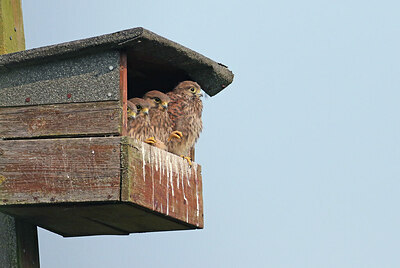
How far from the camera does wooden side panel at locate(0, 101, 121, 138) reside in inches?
222

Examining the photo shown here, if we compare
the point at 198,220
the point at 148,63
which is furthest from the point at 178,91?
the point at 198,220

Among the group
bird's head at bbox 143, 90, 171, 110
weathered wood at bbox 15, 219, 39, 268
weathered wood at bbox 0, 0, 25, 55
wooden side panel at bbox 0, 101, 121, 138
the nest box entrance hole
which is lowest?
weathered wood at bbox 15, 219, 39, 268

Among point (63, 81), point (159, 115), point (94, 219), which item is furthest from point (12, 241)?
point (159, 115)

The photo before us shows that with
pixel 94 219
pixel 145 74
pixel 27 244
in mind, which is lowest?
pixel 27 244

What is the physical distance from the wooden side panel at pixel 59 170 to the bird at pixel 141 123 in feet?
3.19

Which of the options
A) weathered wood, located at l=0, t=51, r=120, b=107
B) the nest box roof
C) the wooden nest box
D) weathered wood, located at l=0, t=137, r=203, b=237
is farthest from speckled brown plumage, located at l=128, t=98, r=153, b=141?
weathered wood, located at l=0, t=51, r=120, b=107

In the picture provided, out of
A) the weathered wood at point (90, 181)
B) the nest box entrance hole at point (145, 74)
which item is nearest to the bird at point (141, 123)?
the nest box entrance hole at point (145, 74)

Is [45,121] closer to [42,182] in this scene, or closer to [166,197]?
[42,182]

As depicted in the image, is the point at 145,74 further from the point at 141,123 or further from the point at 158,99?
the point at 141,123

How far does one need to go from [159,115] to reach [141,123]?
0.73 feet

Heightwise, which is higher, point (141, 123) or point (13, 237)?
point (141, 123)

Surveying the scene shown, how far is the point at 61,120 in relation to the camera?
226 inches

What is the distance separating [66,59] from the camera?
232 inches

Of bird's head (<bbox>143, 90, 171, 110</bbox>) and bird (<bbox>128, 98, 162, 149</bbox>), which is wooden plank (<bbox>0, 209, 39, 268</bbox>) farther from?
bird's head (<bbox>143, 90, 171, 110</bbox>)
